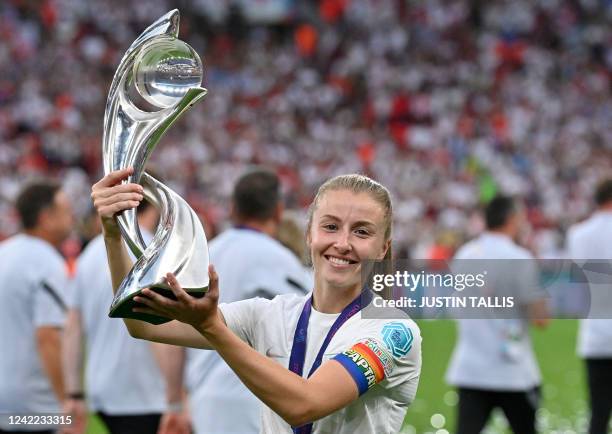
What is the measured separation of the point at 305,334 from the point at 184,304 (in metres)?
0.59

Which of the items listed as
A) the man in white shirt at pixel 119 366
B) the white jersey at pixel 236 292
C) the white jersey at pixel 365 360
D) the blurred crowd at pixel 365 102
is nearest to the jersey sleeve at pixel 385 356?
the white jersey at pixel 365 360

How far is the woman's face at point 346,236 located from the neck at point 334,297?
3 cm

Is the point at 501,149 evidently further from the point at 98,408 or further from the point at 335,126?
the point at 98,408

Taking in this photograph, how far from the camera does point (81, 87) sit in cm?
2331

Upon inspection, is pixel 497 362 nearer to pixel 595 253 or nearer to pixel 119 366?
pixel 595 253

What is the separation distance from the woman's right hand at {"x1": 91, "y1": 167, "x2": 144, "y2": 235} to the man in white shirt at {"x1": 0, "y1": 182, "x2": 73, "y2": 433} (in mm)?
2918

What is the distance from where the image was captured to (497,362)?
20.3ft

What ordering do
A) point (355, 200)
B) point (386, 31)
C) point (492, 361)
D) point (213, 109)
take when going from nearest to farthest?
point (355, 200) → point (492, 361) → point (213, 109) → point (386, 31)

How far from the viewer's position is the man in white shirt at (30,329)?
5133mm

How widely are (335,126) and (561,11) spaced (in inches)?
314

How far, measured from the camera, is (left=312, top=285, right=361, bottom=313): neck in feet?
8.52

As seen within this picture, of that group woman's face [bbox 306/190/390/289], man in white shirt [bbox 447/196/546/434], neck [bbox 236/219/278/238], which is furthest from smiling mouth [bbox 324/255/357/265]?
man in white shirt [bbox 447/196/546/434]

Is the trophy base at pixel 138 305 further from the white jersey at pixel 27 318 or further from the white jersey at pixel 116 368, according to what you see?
the white jersey at pixel 27 318

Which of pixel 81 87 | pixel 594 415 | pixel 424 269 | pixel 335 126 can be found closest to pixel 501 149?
pixel 335 126
